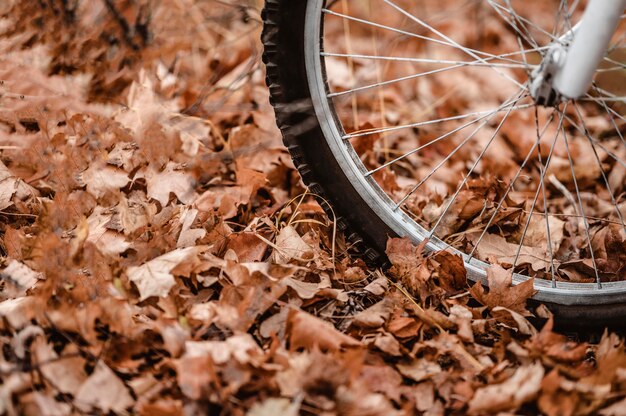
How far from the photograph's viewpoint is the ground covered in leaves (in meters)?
1.08

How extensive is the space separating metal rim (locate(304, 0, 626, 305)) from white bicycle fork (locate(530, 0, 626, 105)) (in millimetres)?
464

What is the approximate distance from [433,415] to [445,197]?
0.83m

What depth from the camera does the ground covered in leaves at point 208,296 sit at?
3.55 feet

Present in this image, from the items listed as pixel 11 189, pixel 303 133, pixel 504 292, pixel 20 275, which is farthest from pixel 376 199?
pixel 11 189

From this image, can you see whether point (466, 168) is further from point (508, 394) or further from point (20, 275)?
point (20, 275)

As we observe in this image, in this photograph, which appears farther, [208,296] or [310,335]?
[208,296]

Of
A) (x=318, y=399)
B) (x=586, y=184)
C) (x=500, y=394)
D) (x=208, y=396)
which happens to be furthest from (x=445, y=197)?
(x=208, y=396)

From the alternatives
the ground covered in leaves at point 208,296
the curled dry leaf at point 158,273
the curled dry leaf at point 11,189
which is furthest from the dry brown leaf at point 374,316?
the curled dry leaf at point 11,189

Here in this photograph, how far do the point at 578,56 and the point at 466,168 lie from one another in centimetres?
85

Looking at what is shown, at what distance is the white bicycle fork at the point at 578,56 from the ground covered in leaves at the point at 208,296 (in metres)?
0.48

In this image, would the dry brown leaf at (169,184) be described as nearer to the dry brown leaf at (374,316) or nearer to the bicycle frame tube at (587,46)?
the dry brown leaf at (374,316)

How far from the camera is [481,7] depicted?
332cm

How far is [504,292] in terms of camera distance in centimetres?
141

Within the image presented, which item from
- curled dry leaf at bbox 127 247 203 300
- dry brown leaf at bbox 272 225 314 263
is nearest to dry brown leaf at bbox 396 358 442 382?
dry brown leaf at bbox 272 225 314 263
